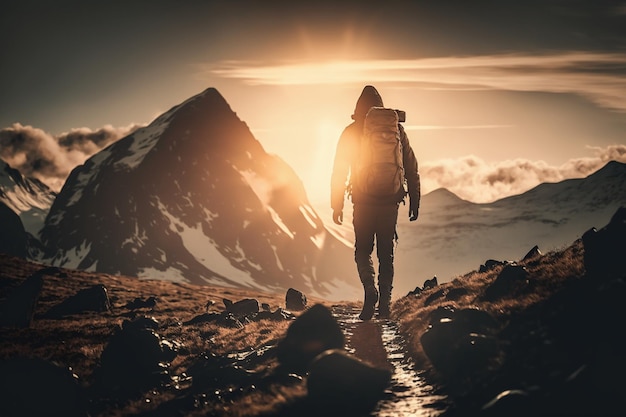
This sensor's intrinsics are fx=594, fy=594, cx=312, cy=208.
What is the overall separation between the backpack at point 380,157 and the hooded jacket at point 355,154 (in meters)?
0.40

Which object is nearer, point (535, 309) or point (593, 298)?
point (593, 298)

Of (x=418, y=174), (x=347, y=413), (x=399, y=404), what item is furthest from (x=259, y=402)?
(x=418, y=174)

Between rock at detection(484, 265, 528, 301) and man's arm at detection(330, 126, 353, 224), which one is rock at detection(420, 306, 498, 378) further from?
man's arm at detection(330, 126, 353, 224)

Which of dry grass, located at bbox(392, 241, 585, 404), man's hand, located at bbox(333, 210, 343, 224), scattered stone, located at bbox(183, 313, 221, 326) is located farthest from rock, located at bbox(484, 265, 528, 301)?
scattered stone, located at bbox(183, 313, 221, 326)

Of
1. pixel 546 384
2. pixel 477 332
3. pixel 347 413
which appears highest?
pixel 477 332

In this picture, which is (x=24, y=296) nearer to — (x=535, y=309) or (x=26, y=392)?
(x=26, y=392)

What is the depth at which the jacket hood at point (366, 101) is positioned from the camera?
18283mm

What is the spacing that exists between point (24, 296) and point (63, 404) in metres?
14.7

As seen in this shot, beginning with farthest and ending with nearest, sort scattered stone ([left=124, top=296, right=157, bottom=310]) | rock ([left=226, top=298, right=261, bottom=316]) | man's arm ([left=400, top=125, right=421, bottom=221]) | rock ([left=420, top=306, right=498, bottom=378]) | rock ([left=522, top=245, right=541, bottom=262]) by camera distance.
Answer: scattered stone ([left=124, top=296, right=157, bottom=310])
rock ([left=226, top=298, right=261, bottom=316])
rock ([left=522, top=245, right=541, bottom=262])
man's arm ([left=400, top=125, right=421, bottom=221])
rock ([left=420, top=306, right=498, bottom=378])

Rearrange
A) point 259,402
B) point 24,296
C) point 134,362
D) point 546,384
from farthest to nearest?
point 24,296
point 134,362
point 259,402
point 546,384

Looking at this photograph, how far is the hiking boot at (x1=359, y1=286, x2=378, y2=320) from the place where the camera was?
19.0 meters

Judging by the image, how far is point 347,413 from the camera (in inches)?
401

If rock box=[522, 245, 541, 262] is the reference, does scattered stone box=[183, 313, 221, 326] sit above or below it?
below

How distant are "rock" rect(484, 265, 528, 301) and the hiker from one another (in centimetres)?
378
